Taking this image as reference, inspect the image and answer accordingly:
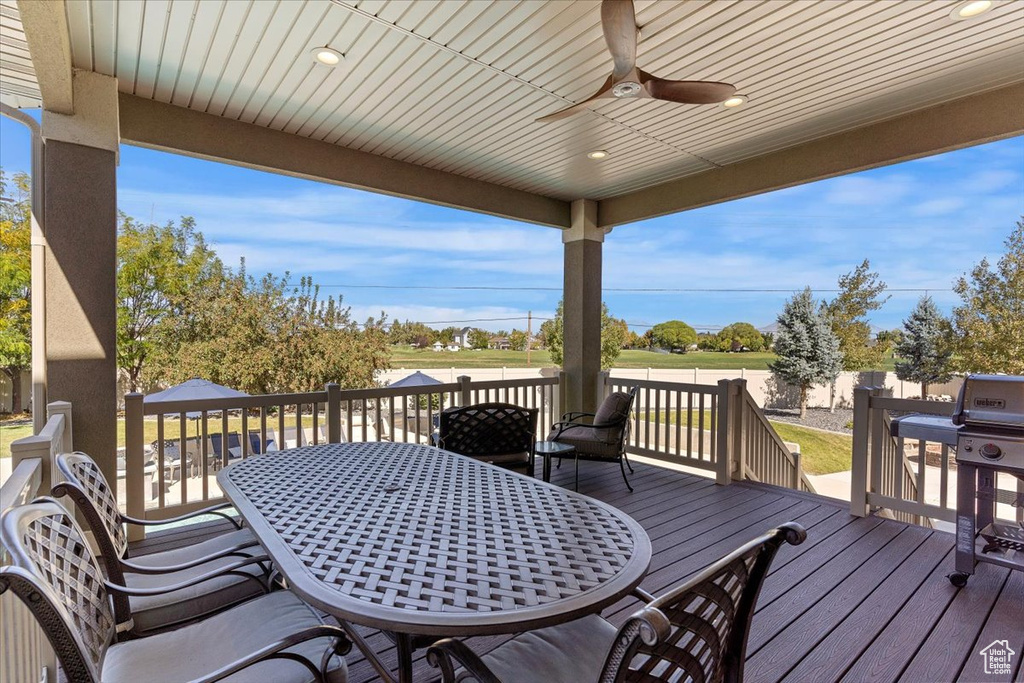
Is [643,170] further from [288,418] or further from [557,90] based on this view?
[288,418]

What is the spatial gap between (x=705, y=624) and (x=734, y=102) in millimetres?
3875

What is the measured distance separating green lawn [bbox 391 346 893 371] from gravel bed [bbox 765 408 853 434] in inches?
75.3

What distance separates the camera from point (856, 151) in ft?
13.7

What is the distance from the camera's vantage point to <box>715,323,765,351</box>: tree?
20.4 m

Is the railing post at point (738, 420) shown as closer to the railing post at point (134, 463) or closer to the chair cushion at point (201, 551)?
the chair cushion at point (201, 551)

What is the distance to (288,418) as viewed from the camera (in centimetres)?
1337

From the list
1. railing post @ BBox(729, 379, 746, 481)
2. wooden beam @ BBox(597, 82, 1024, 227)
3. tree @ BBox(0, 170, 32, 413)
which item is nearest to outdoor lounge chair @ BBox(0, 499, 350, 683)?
railing post @ BBox(729, 379, 746, 481)

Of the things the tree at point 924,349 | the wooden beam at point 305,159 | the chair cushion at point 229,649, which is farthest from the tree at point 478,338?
the chair cushion at point 229,649

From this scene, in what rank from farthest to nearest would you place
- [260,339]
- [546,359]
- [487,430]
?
1. [546,359]
2. [260,339]
3. [487,430]

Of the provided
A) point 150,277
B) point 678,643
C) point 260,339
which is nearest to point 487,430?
point 678,643

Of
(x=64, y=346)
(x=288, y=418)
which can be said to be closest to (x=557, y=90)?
(x=64, y=346)

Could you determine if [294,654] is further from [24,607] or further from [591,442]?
[591,442]

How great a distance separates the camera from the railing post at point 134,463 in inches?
132

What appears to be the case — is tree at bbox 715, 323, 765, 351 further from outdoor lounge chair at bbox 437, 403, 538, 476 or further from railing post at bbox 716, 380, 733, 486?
outdoor lounge chair at bbox 437, 403, 538, 476
